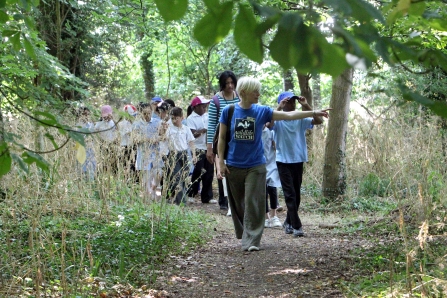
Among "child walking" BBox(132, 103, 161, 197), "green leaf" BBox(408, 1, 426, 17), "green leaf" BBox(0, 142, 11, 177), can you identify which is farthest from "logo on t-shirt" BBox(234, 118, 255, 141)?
"green leaf" BBox(408, 1, 426, 17)

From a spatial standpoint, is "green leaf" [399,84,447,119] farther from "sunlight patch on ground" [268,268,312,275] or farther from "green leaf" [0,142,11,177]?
"sunlight patch on ground" [268,268,312,275]

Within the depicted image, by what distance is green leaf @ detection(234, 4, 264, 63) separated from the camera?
4.61ft

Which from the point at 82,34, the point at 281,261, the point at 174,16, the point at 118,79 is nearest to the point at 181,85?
the point at 118,79

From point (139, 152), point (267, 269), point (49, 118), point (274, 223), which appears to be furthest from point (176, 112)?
point (49, 118)

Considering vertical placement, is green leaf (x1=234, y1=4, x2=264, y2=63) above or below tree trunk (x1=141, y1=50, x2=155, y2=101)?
below

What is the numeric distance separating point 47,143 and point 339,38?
20.7ft

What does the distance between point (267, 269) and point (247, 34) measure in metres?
4.51

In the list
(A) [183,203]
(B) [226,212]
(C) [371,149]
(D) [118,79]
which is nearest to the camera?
(A) [183,203]

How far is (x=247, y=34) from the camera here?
4.63 ft

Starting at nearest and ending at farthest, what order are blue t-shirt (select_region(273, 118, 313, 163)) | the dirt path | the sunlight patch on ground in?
the dirt path → the sunlight patch on ground → blue t-shirt (select_region(273, 118, 313, 163))

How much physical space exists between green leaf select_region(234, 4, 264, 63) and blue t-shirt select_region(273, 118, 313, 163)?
5866 mm

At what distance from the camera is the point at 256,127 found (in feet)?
20.2

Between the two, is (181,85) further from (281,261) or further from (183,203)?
(281,261)

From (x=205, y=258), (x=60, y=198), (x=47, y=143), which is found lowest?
(x=205, y=258)
